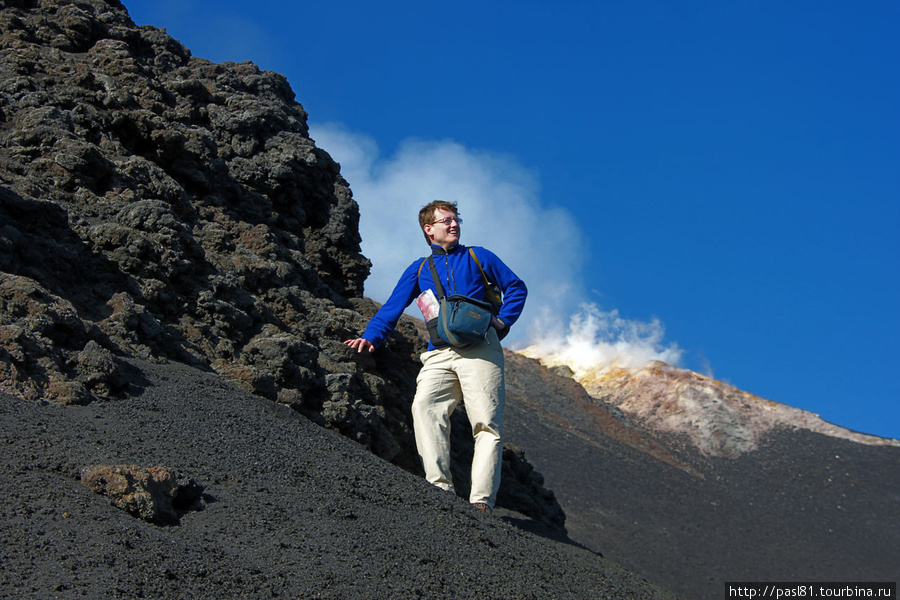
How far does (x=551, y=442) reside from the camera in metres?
25.4

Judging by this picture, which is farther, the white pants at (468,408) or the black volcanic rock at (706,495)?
the black volcanic rock at (706,495)

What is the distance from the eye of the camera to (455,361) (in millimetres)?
6492

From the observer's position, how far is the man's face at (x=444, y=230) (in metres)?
6.71

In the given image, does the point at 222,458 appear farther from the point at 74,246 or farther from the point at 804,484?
the point at 804,484

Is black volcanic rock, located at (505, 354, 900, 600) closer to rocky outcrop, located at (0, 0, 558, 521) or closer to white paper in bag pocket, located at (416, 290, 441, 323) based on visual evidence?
rocky outcrop, located at (0, 0, 558, 521)

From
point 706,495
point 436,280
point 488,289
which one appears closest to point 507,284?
point 488,289

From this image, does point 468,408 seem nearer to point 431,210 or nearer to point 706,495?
point 431,210

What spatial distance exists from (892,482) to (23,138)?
87.0ft

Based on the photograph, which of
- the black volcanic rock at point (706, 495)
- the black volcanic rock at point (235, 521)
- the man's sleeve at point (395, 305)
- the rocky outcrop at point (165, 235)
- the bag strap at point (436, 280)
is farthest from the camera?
the black volcanic rock at point (706, 495)

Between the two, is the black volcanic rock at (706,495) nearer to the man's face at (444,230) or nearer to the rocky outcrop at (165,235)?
the rocky outcrop at (165,235)

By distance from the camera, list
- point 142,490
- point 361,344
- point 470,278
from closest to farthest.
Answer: point 142,490
point 470,278
point 361,344

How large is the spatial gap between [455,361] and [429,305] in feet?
1.57

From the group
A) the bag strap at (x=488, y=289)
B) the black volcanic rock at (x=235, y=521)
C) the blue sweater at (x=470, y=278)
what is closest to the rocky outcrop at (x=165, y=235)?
the black volcanic rock at (x=235, y=521)

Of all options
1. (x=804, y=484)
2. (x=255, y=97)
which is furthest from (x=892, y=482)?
(x=255, y=97)
